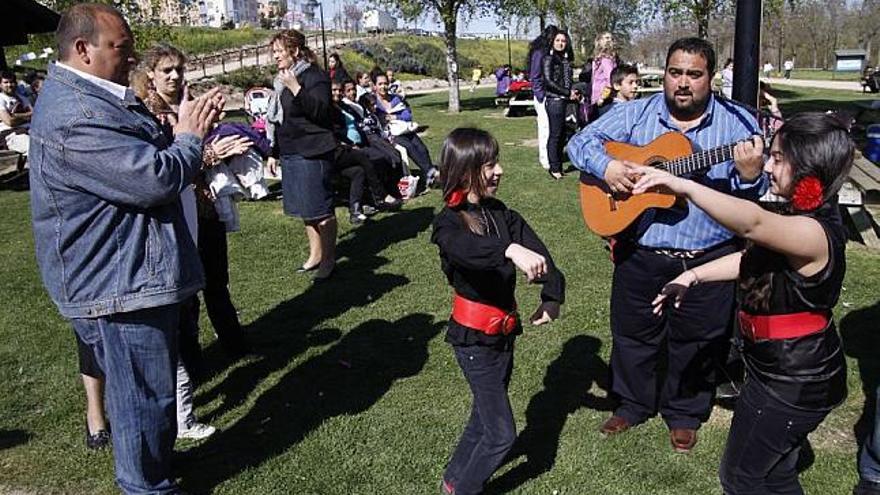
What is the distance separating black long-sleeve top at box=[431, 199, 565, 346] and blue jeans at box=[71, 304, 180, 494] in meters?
1.14

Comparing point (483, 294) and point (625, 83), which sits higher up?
point (625, 83)

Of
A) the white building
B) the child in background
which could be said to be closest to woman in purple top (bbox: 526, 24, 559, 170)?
the child in background

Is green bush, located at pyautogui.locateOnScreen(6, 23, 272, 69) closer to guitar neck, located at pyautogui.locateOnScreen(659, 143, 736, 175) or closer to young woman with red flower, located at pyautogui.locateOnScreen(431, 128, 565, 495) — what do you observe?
young woman with red flower, located at pyautogui.locateOnScreen(431, 128, 565, 495)

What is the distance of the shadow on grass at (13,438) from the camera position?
3842 mm

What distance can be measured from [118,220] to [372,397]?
2127mm

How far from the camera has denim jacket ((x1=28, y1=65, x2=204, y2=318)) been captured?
7.90 feet

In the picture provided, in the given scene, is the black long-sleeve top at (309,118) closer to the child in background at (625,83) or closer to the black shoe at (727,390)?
the child in background at (625,83)

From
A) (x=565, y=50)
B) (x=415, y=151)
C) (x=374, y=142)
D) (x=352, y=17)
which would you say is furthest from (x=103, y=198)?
(x=352, y=17)

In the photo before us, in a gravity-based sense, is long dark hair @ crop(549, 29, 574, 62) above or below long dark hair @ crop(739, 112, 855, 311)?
above

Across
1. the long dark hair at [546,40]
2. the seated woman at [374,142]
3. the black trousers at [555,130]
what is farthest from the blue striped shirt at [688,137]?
the long dark hair at [546,40]

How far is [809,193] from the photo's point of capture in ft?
7.49

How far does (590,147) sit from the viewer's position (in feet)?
11.3

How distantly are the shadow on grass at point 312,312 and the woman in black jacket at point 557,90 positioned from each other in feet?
9.72

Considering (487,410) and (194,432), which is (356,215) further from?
(487,410)
